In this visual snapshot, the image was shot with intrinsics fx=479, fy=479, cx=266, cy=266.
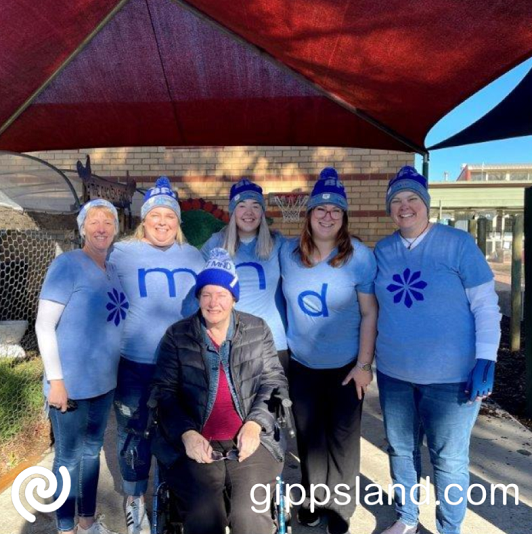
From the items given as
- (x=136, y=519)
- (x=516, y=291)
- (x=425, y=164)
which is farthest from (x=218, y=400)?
(x=516, y=291)

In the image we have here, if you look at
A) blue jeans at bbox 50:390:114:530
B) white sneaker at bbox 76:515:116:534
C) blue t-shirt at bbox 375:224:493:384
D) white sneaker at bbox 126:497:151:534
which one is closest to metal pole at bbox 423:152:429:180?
blue t-shirt at bbox 375:224:493:384

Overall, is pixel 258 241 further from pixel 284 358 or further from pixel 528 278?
pixel 528 278

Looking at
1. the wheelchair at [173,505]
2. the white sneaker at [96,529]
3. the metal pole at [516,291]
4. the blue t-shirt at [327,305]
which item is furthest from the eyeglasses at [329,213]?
the metal pole at [516,291]

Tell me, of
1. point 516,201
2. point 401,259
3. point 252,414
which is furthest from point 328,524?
point 516,201

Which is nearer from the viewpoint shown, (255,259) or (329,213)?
(329,213)

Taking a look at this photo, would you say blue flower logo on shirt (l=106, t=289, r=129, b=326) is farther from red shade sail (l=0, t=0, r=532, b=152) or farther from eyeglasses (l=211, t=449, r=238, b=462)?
red shade sail (l=0, t=0, r=532, b=152)

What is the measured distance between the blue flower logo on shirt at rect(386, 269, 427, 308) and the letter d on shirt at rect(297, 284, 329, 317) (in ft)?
1.13

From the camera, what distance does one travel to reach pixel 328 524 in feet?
8.95

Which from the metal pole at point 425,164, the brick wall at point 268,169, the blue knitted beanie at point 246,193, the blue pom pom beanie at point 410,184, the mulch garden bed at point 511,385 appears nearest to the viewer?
the blue pom pom beanie at point 410,184

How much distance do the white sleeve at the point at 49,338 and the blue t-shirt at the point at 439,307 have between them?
1.66m

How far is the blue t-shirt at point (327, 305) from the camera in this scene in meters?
2.54

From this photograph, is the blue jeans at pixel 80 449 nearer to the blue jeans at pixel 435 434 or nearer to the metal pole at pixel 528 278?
the blue jeans at pixel 435 434

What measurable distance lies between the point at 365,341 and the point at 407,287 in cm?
42

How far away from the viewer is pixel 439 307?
230 cm
